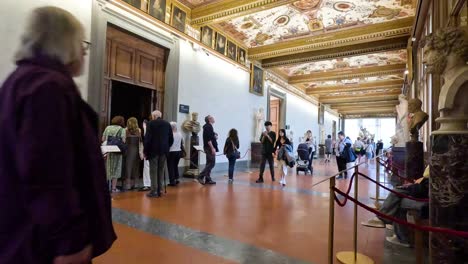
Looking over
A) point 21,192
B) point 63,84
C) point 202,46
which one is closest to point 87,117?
point 63,84

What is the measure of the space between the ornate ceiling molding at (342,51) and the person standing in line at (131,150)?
7.77m

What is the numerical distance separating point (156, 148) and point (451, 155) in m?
4.58

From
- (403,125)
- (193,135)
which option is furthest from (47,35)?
(193,135)

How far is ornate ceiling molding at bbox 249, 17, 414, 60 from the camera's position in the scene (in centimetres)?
884

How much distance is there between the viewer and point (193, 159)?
8297mm

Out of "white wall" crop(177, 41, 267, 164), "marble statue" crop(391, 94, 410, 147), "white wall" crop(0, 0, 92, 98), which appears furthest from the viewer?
"white wall" crop(177, 41, 267, 164)

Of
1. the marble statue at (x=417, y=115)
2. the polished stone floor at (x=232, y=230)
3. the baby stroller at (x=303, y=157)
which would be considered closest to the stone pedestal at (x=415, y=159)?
the marble statue at (x=417, y=115)

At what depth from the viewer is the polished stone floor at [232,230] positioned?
2.82m

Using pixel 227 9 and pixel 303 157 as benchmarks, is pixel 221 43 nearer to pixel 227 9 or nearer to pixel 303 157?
pixel 227 9

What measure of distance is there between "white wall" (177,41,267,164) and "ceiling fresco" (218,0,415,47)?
4.95 feet

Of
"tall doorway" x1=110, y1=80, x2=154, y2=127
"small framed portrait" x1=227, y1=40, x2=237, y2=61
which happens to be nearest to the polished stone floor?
"tall doorway" x1=110, y1=80, x2=154, y2=127

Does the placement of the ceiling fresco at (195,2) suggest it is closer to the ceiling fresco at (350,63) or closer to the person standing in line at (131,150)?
the person standing in line at (131,150)

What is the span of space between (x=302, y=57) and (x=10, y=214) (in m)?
11.8

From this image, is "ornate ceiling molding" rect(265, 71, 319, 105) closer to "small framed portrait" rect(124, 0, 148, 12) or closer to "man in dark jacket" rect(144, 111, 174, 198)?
"small framed portrait" rect(124, 0, 148, 12)
